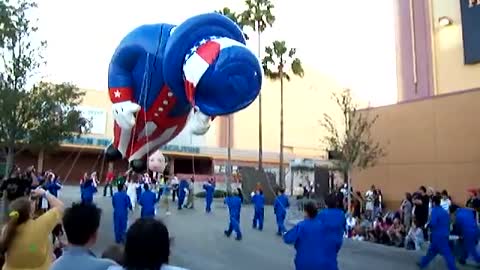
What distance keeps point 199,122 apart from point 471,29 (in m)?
19.6

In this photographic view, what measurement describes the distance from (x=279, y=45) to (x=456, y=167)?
41.3ft

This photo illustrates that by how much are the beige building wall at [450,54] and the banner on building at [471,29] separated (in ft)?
1.71

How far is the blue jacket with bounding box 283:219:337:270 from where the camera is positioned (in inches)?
227

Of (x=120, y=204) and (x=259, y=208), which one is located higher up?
(x=120, y=204)

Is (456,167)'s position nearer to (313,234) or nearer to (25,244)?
(313,234)

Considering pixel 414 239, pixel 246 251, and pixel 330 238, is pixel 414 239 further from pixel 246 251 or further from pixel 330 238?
pixel 330 238

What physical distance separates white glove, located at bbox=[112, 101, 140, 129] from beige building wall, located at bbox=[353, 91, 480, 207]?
16477mm

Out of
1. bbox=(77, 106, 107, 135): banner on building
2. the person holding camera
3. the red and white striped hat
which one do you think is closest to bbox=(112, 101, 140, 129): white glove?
the red and white striped hat

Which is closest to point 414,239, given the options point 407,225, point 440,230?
point 407,225

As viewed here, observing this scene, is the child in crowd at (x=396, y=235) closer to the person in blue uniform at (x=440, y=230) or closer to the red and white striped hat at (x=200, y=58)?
the person in blue uniform at (x=440, y=230)

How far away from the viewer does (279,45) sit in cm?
2964

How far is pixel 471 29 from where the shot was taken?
73.3 ft

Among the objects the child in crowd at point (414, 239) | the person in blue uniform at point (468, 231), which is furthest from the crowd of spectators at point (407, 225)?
the person in blue uniform at point (468, 231)

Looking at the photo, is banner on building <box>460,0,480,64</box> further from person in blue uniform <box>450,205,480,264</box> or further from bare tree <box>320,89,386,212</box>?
person in blue uniform <box>450,205,480,264</box>
